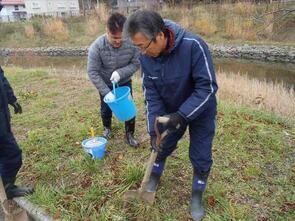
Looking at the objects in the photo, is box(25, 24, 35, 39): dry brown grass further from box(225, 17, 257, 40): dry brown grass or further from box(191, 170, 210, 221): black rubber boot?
box(191, 170, 210, 221): black rubber boot

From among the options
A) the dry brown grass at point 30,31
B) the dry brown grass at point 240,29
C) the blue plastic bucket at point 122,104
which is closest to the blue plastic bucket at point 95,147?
the blue plastic bucket at point 122,104

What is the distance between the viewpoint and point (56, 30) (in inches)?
1029

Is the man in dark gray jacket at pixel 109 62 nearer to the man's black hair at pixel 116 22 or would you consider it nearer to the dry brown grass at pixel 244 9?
the man's black hair at pixel 116 22

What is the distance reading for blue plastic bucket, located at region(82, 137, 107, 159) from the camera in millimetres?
3609

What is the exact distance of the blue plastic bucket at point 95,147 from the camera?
361 centimetres

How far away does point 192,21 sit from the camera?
22.5m

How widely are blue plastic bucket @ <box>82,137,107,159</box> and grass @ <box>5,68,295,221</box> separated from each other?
8 cm

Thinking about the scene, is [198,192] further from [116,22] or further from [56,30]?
[56,30]

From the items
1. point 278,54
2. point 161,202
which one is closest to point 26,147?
point 161,202

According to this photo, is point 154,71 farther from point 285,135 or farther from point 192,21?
point 192,21

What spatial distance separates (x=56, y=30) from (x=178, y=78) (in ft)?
84.0

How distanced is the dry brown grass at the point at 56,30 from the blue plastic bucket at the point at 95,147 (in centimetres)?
2358

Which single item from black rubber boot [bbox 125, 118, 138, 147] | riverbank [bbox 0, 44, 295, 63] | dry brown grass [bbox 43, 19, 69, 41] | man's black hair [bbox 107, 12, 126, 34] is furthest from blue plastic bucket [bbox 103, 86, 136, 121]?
dry brown grass [bbox 43, 19, 69, 41]

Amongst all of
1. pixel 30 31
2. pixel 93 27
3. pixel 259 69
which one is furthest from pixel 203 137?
pixel 30 31
